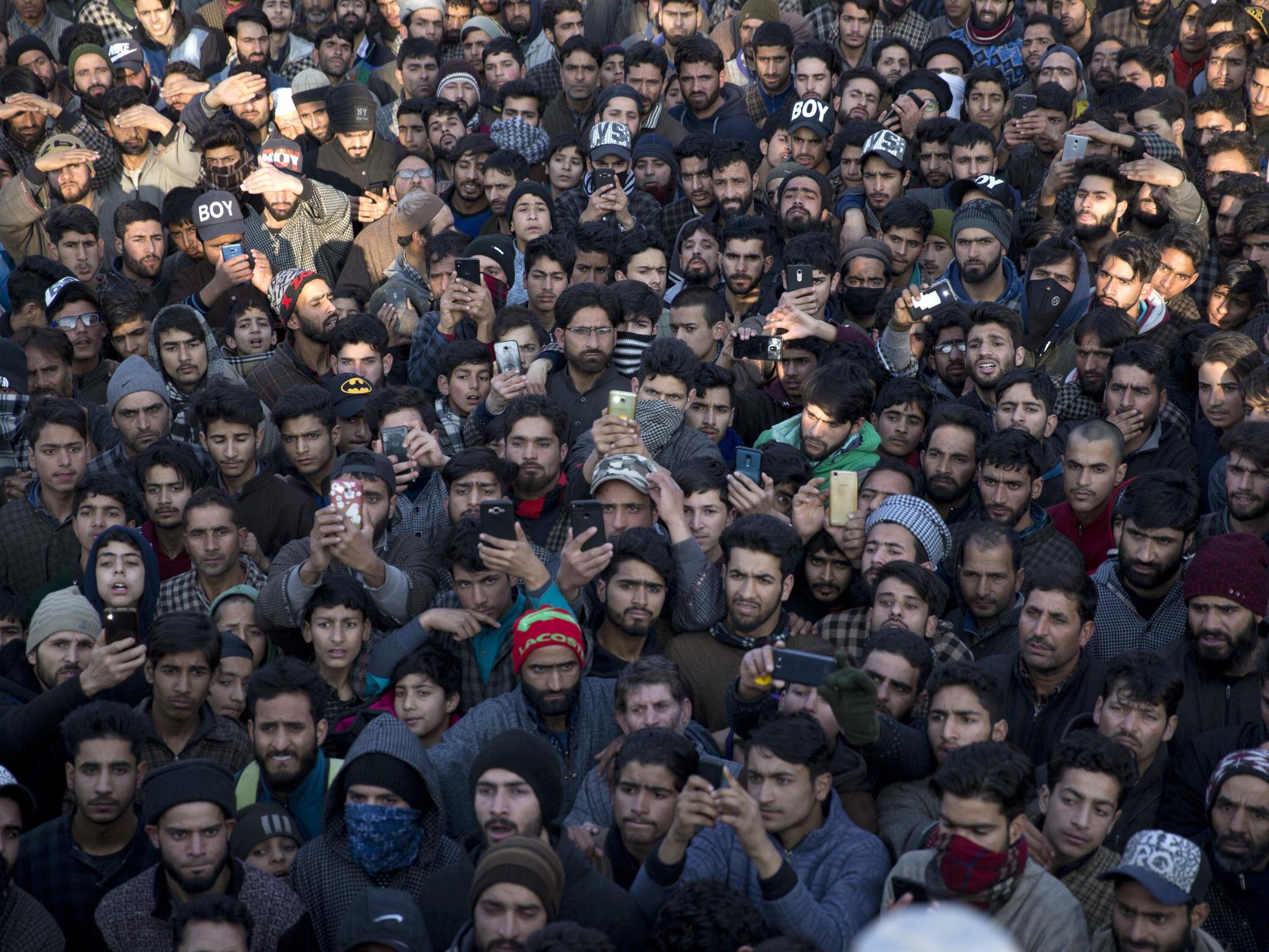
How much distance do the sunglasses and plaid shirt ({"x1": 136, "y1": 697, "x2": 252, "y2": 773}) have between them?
330 cm

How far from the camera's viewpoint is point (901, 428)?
715 centimetres

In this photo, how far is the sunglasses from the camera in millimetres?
8336

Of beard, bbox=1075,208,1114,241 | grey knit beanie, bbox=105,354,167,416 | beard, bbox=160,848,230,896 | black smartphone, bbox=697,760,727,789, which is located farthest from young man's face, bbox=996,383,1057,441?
grey knit beanie, bbox=105,354,167,416

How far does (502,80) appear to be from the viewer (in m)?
11.0

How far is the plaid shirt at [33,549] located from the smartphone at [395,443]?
1406 mm

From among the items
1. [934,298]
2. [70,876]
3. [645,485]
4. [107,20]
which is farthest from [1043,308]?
[107,20]

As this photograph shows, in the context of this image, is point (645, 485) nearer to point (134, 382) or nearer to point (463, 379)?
point (463, 379)

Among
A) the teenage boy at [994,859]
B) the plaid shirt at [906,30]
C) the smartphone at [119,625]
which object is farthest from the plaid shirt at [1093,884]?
the plaid shirt at [906,30]

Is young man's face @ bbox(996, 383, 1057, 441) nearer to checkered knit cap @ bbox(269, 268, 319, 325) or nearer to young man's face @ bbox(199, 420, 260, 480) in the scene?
young man's face @ bbox(199, 420, 260, 480)

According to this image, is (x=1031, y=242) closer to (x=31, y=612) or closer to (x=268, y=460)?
(x=268, y=460)

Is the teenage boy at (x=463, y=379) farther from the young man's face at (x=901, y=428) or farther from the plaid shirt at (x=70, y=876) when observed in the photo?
the plaid shirt at (x=70, y=876)

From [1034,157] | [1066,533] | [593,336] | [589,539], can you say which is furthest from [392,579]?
Result: [1034,157]

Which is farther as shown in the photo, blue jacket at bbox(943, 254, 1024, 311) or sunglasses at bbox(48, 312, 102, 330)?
sunglasses at bbox(48, 312, 102, 330)

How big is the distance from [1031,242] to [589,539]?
3946 mm
